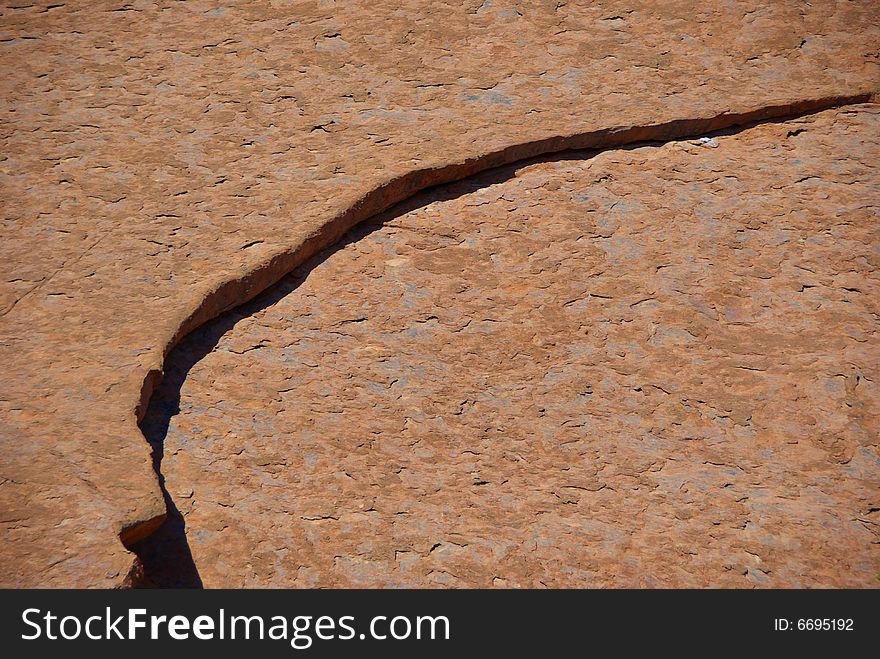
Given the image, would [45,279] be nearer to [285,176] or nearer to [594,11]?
[285,176]

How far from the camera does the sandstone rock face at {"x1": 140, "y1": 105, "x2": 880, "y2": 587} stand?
2.09 m

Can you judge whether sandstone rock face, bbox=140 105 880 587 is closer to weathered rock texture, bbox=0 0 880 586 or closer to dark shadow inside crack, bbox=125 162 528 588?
dark shadow inside crack, bbox=125 162 528 588

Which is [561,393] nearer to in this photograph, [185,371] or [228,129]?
[185,371]

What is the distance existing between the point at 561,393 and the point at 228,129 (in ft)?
4.42

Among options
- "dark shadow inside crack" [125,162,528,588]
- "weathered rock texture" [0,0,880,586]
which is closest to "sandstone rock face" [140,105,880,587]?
"dark shadow inside crack" [125,162,528,588]

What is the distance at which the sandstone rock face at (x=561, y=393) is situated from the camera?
2088 mm

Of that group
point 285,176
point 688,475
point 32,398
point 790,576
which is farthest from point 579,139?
point 32,398

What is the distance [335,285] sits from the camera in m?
2.73

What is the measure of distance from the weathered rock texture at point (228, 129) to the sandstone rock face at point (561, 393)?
0.39ft

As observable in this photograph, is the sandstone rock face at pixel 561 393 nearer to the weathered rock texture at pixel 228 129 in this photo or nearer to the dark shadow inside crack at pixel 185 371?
the dark shadow inside crack at pixel 185 371

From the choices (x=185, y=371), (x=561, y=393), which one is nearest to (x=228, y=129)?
(x=185, y=371)

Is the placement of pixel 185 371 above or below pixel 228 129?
below

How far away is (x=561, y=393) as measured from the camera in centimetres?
245

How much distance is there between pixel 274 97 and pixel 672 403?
Result: 62.8 inches
